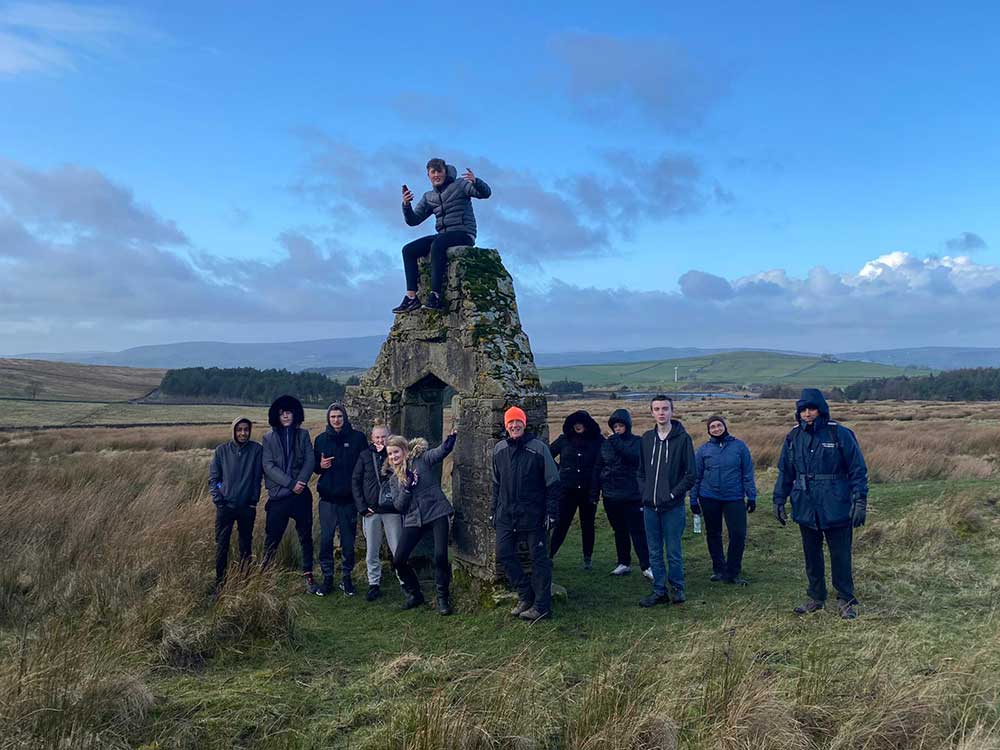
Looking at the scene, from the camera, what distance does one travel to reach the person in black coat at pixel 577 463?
843 centimetres

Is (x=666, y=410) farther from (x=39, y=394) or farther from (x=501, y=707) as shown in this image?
(x=39, y=394)

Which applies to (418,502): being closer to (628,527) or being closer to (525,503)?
(525,503)

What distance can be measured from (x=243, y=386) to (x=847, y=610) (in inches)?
2633

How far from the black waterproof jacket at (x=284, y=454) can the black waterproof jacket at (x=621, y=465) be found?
361 centimetres

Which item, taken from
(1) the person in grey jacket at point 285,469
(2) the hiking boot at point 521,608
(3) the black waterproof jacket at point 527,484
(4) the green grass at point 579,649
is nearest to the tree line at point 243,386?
(1) the person in grey jacket at point 285,469

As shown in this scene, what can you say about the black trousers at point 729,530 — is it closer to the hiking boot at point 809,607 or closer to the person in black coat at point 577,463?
the hiking boot at point 809,607

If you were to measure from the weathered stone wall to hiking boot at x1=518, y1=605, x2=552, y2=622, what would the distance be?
2.56 ft

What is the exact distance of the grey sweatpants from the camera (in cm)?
733

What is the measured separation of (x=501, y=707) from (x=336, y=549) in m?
5.73

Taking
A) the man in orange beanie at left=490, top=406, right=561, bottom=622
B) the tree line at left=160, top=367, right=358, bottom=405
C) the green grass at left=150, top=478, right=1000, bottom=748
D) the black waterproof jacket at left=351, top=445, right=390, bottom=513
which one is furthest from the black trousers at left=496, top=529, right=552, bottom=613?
the tree line at left=160, top=367, right=358, bottom=405

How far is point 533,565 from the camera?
6.58 meters

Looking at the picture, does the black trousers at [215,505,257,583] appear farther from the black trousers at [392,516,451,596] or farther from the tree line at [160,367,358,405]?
the tree line at [160,367,358,405]

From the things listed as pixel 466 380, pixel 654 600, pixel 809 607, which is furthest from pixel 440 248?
pixel 809 607

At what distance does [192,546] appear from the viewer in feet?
25.7
